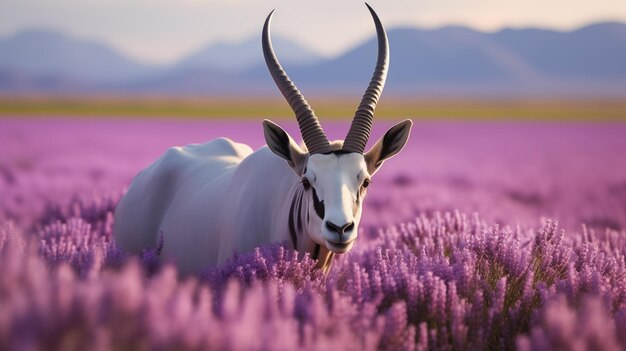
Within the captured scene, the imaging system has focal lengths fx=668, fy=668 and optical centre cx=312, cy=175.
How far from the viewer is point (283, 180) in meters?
4.27

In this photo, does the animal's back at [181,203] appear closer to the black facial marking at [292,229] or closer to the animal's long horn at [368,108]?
the black facial marking at [292,229]

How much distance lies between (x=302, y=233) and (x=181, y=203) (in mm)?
1733

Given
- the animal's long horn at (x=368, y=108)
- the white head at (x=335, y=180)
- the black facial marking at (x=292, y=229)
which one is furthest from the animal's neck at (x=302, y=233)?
the animal's long horn at (x=368, y=108)

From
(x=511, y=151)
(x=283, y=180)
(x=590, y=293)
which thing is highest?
(x=511, y=151)

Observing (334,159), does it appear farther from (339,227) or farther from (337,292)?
(337,292)

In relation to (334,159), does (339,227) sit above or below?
below

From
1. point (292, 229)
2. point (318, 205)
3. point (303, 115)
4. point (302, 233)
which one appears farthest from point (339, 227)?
point (303, 115)

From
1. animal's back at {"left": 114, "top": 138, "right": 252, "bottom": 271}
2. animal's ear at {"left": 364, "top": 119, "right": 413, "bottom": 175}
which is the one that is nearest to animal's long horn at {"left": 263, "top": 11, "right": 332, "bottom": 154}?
animal's ear at {"left": 364, "top": 119, "right": 413, "bottom": 175}

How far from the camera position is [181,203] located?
5.26 metres

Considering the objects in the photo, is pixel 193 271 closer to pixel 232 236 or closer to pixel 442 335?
pixel 232 236

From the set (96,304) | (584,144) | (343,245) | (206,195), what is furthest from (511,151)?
(96,304)

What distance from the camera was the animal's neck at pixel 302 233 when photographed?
379 cm

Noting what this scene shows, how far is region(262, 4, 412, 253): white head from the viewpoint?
3271mm

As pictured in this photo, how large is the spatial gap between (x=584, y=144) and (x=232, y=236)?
2167 centimetres
